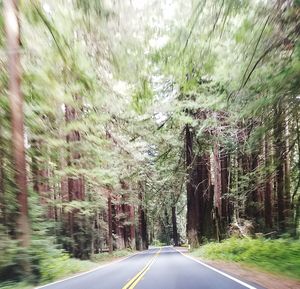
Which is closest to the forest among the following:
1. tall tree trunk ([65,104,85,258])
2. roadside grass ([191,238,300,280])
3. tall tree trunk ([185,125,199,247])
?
roadside grass ([191,238,300,280])

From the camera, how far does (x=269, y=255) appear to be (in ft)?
48.4

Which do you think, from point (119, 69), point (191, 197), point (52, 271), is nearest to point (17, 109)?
point (119, 69)

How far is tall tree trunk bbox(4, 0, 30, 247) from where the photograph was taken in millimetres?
14344

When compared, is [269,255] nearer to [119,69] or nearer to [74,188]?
[119,69]

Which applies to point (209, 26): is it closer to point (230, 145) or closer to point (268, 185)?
point (268, 185)

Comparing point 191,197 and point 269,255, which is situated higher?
point 191,197

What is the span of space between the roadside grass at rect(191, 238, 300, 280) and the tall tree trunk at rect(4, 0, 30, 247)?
7.74 m

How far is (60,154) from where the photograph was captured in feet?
69.2

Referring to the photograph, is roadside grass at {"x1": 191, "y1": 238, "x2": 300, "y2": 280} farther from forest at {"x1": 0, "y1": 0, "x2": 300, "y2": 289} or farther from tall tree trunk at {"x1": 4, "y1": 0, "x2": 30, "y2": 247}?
tall tree trunk at {"x1": 4, "y1": 0, "x2": 30, "y2": 247}

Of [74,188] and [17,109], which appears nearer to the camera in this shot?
[17,109]

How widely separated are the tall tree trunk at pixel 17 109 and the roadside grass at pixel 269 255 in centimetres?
774

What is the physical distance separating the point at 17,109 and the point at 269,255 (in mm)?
9495

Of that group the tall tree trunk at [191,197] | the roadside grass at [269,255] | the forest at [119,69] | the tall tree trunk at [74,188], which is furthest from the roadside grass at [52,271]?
the tall tree trunk at [191,197]

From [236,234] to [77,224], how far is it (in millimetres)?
9591
